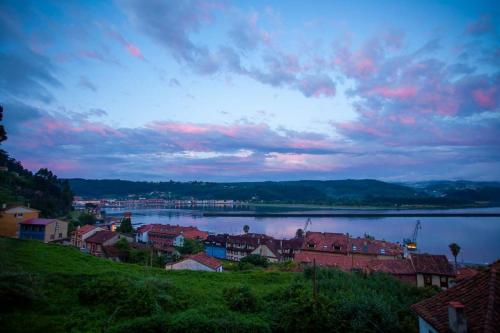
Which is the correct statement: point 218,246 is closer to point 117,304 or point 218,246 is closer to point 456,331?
point 117,304

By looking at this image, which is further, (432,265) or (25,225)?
(25,225)

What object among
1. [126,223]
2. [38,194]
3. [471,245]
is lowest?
[471,245]

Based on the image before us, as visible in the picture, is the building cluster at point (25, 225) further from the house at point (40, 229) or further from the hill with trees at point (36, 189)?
the hill with trees at point (36, 189)

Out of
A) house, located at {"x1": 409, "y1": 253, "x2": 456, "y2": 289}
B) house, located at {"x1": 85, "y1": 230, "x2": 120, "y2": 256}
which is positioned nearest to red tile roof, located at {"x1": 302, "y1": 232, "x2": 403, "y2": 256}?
house, located at {"x1": 409, "y1": 253, "x2": 456, "y2": 289}

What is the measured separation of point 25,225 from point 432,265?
3618cm

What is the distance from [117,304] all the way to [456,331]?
9.62 m

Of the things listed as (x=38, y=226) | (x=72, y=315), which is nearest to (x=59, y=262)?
(x=72, y=315)

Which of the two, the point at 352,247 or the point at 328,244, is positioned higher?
the point at 328,244

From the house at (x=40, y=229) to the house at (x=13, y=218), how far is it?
0.53 meters

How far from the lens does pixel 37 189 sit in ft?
197

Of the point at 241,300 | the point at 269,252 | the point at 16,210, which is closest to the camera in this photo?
the point at 241,300

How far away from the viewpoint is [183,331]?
847cm

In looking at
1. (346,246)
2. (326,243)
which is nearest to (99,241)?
(326,243)

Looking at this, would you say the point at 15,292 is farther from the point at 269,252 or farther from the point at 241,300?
the point at 269,252
